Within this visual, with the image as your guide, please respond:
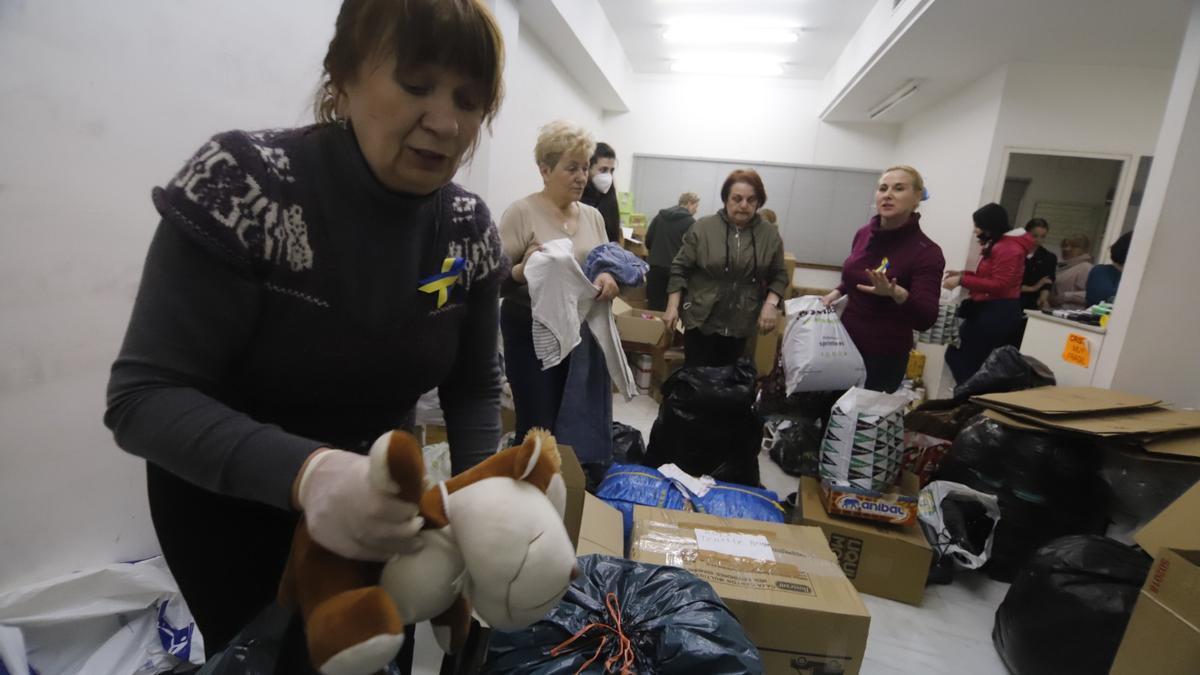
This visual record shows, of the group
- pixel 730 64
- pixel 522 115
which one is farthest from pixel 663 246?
pixel 730 64

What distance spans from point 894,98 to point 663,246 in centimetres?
311

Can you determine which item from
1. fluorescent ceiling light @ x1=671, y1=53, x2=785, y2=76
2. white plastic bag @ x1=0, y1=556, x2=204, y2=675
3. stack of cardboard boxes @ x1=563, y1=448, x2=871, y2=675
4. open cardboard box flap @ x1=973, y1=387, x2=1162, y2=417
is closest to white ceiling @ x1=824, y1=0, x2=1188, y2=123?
fluorescent ceiling light @ x1=671, y1=53, x2=785, y2=76

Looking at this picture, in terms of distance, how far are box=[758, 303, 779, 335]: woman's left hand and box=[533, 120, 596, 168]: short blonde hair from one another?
1074mm

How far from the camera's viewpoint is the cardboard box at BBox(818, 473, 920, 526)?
177 centimetres

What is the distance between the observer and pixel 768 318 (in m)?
2.40

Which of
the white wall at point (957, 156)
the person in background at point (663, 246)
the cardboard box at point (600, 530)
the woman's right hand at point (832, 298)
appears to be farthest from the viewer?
the white wall at point (957, 156)

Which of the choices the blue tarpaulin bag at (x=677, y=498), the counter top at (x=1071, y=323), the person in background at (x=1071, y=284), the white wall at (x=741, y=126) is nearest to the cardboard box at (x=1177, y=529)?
the blue tarpaulin bag at (x=677, y=498)

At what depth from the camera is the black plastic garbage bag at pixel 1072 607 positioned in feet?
4.36

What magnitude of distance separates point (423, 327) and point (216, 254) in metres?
0.23

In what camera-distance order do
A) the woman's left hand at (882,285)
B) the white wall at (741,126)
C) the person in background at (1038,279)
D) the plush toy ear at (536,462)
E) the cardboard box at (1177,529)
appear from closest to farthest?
1. the plush toy ear at (536,462)
2. the cardboard box at (1177,529)
3. the woman's left hand at (882,285)
4. the person in background at (1038,279)
5. the white wall at (741,126)

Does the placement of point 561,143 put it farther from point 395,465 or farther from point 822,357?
point 395,465

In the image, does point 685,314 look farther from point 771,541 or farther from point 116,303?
point 116,303

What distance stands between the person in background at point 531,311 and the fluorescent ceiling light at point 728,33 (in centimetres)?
399

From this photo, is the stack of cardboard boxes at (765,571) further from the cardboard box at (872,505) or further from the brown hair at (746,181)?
the brown hair at (746,181)
